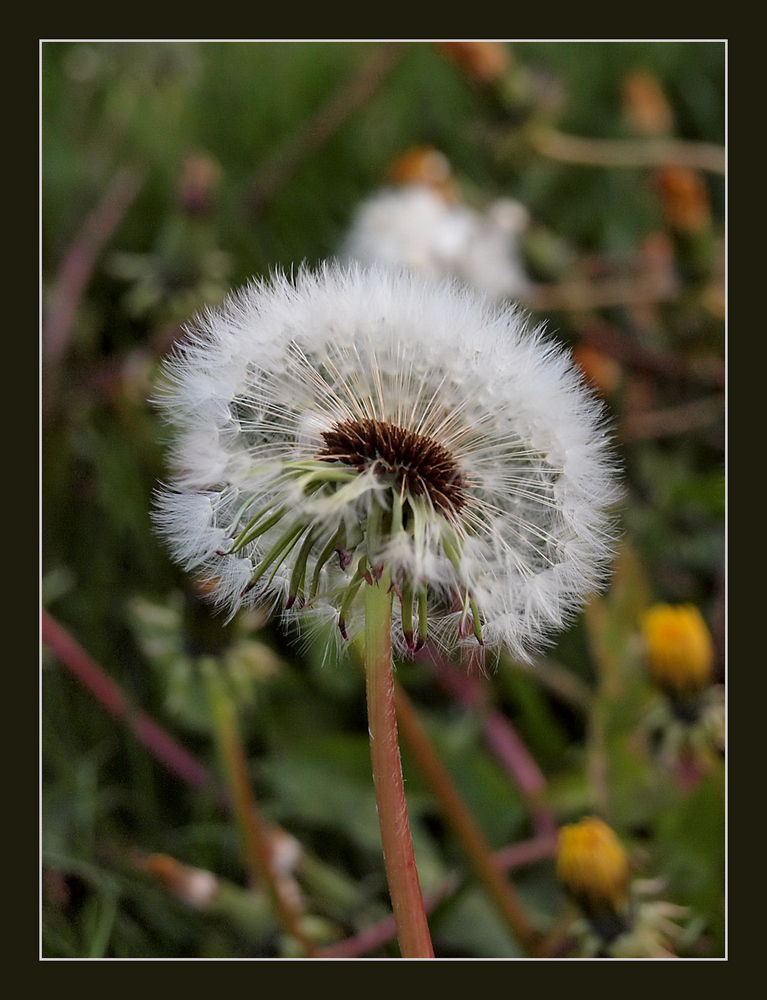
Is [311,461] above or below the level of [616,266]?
below

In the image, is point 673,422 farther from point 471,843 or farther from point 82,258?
point 82,258

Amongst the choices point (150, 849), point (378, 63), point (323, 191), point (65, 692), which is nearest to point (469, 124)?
point (378, 63)

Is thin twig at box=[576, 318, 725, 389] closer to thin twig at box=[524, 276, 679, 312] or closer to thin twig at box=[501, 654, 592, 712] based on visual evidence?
thin twig at box=[524, 276, 679, 312]

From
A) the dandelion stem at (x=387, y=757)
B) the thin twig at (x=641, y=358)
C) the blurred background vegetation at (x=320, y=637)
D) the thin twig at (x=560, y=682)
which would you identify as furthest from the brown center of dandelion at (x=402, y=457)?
the thin twig at (x=641, y=358)

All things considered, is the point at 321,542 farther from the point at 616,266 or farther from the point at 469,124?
the point at 469,124

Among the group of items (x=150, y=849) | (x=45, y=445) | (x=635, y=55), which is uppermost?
(x=635, y=55)

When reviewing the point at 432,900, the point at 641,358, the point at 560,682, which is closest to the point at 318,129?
the point at 641,358

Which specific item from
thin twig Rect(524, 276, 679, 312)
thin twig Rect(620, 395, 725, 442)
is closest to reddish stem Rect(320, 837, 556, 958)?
thin twig Rect(620, 395, 725, 442)
